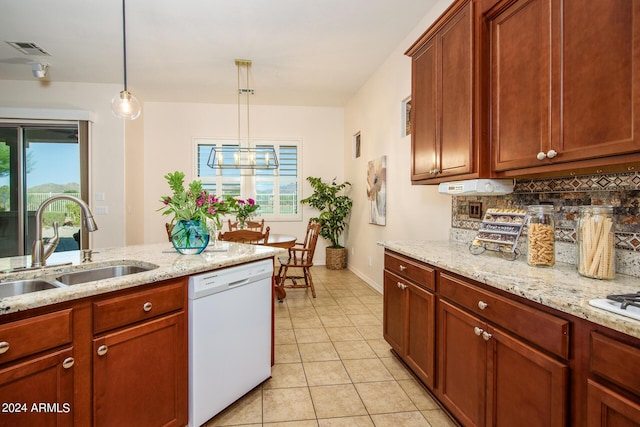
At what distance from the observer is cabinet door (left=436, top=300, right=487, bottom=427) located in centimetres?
148

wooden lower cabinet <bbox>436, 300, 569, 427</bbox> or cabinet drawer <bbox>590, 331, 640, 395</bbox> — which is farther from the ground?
cabinet drawer <bbox>590, 331, 640, 395</bbox>

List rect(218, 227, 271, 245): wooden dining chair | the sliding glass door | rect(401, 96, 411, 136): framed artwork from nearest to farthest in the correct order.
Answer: rect(218, 227, 271, 245): wooden dining chair, rect(401, 96, 411, 136): framed artwork, the sliding glass door

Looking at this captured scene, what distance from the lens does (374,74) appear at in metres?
4.67

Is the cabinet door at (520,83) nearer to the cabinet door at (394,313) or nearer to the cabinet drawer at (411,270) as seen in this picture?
the cabinet drawer at (411,270)

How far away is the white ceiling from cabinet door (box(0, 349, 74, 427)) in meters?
3.05

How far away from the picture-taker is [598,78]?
1262mm

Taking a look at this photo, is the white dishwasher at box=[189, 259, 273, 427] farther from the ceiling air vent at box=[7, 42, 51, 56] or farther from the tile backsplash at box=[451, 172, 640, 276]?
the ceiling air vent at box=[7, 42, 51, 56]

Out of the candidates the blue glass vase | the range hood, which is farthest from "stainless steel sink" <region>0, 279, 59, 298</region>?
the range hood

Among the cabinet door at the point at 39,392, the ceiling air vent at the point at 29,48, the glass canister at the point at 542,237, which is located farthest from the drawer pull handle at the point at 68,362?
the ceiling air vent at the point at 29,48

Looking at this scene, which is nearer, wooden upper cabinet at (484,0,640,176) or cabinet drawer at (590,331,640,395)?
cabinet drawer at (590,331,640,395)

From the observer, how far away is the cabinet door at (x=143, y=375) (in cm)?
132

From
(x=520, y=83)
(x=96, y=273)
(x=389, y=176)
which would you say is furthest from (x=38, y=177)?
(x=520, y=83)

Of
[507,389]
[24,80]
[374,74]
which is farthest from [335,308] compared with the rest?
[24,80]

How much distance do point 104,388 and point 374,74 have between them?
15.1ft
